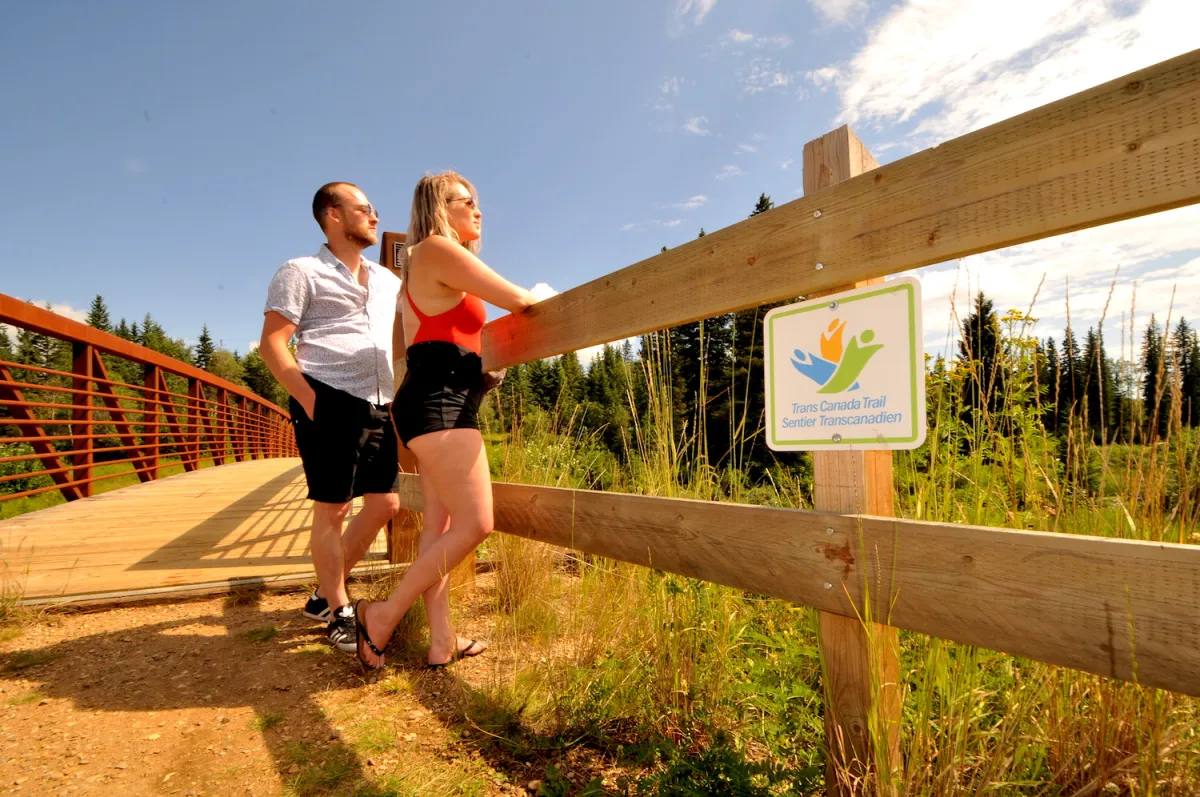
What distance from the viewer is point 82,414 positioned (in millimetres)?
5516

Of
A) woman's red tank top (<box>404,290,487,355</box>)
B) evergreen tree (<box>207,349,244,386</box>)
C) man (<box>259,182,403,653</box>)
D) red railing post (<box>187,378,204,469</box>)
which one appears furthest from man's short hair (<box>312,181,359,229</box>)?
evergreen tree (<box>207,349,244,386</box>)

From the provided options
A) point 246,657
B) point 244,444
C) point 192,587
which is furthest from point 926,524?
point 244,444

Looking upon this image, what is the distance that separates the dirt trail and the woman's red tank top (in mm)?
1035

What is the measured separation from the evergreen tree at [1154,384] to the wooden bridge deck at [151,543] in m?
3.11

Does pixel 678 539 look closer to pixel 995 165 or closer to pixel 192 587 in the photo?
pixel 995 165

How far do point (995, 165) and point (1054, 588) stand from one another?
0.64 metres

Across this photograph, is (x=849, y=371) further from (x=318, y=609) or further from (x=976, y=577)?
(x=318, y=609)

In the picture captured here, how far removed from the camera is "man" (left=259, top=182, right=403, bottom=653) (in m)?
2.34

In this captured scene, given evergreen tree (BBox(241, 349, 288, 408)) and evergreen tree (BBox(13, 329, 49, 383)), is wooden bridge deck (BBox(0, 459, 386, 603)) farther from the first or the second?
evergreen tree (BBox(241, 349, 288, 408))

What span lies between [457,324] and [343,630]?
1188mm

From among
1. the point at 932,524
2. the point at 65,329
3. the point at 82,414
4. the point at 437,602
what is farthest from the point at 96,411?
the point at 932,524

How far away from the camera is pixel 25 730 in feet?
5.81

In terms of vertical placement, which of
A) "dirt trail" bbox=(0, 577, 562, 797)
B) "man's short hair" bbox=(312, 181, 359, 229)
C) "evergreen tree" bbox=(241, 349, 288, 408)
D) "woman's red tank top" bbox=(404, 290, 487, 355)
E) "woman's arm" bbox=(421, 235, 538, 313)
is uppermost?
"evergreen tree" bbox=(241, 349, 288, 408)

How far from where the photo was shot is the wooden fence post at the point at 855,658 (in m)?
1.15
